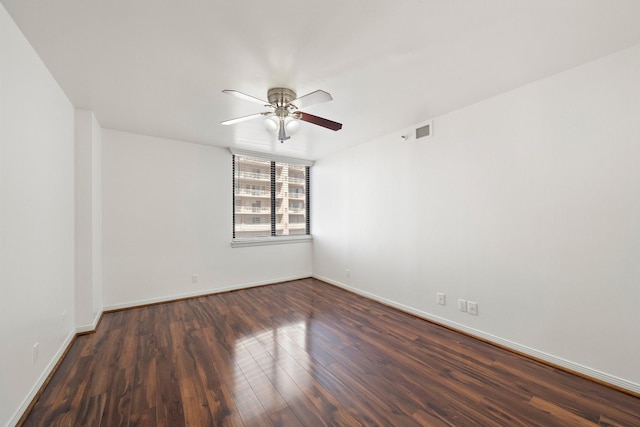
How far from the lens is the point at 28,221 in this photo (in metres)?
1.67

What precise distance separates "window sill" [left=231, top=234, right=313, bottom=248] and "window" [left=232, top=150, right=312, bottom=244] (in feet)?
0.06

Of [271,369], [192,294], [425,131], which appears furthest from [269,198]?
[271,369]

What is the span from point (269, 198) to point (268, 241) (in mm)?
795

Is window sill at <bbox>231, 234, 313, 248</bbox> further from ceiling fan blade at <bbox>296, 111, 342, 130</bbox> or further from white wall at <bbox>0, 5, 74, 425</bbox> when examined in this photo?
ceiling fan blade at <bbox>296, 111, 342, 130</bbox>

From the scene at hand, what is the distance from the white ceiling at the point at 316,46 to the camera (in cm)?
141

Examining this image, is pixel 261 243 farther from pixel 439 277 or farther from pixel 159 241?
pixel 439 277

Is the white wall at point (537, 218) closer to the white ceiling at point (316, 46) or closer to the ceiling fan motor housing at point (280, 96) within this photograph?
the white ceiling at point (316, 46)

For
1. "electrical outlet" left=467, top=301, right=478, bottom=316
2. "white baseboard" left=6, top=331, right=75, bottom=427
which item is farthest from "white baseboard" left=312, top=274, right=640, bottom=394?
"white baseboard" left=6, top=331, right=75, bottom=427

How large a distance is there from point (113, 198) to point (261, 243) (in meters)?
2.17

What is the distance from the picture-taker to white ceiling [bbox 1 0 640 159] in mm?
1413

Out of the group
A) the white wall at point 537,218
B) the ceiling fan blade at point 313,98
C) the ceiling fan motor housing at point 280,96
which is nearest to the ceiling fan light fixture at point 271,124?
the ceiling fan motor housing at point 280,96

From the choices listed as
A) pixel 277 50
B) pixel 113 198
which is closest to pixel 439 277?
pixel 277 50

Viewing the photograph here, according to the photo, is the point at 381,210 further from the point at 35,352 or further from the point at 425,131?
the point at 35,352

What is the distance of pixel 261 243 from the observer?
451 centimetres
